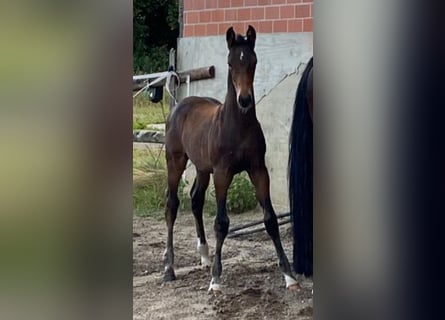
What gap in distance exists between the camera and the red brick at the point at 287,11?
3453mm

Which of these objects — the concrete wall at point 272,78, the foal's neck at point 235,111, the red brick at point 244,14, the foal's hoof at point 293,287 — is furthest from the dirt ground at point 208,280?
the red brick at point 244,14

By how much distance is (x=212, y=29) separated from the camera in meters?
3.54

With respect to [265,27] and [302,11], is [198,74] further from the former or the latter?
[302,11]

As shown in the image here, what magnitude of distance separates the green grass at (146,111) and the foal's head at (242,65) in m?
0.32

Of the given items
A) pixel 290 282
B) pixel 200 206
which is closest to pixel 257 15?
pixel 200 206

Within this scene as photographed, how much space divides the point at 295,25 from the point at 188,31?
468 millimetres

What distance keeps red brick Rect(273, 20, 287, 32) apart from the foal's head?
0.33ft

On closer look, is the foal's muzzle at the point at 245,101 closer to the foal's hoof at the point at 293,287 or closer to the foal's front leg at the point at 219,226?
the foal's front leg at the point at 219,226

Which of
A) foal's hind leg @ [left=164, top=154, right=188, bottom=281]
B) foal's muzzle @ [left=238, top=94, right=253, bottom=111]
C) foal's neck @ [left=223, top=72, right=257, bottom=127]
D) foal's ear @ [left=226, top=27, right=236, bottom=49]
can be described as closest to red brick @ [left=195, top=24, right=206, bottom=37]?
foal's ear @ [left=226, top=27, right=236, bottom=49]

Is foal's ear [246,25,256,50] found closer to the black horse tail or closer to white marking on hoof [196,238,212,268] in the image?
the black horse tail

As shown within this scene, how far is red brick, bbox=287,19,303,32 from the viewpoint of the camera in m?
3.48
